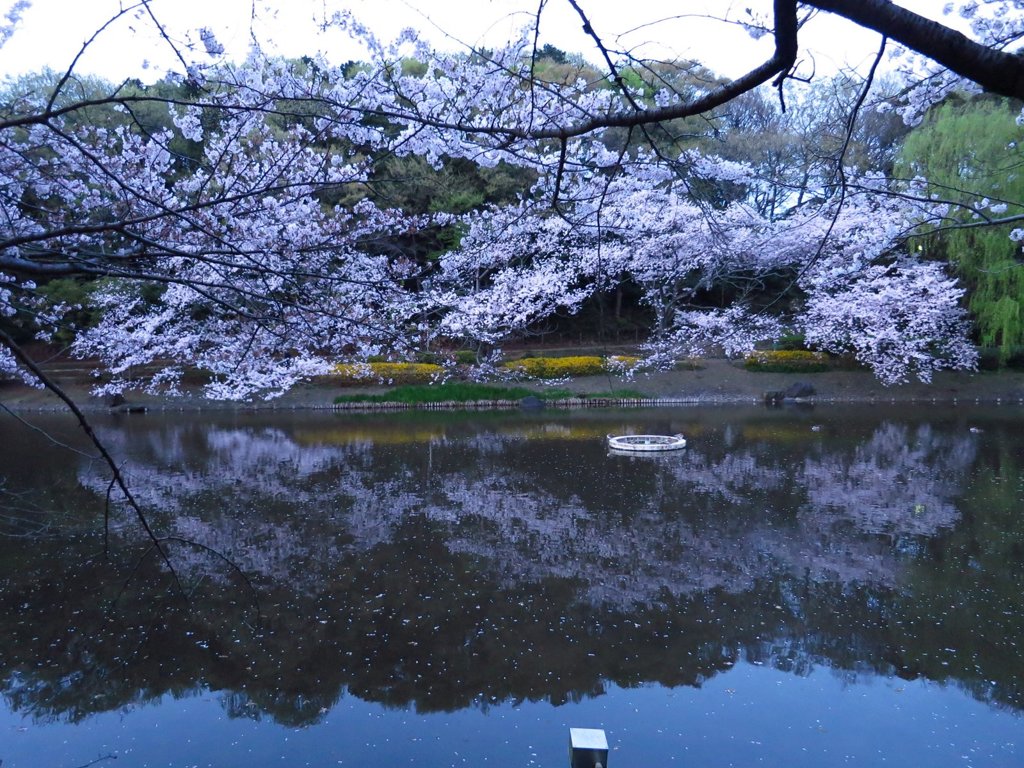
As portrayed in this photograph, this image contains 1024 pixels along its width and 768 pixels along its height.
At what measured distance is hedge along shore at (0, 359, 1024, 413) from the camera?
20844 millimetres

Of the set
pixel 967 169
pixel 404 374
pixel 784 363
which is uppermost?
pixel 967 169

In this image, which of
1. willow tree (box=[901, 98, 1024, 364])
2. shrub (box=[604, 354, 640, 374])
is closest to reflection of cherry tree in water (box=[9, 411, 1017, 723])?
willow tree (box=[901, 98, 1024, 364])

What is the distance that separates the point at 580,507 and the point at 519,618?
3.43 metres

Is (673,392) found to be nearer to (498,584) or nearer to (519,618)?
(498,584)

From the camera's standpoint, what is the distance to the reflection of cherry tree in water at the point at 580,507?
268 inches

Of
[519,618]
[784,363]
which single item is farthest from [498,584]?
[784,363]

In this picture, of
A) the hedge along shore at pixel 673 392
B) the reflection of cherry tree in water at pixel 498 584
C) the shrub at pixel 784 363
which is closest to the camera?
the reflection of cherry tree in water at pixel 498 584

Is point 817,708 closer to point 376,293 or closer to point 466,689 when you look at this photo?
point 466,689

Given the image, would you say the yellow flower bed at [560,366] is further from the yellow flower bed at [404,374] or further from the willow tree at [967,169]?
the willow tree at [967,169]

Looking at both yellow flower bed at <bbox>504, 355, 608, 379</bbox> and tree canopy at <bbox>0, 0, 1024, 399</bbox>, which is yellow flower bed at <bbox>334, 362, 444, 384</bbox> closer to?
tree canopy at <bbox>0, 0, 1024, 399</bbox>

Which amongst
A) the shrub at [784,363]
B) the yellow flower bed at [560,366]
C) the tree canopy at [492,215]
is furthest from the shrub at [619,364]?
the shrub at [784,363]

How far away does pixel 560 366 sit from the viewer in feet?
75.4

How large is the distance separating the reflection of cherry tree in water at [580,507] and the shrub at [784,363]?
9.34 m

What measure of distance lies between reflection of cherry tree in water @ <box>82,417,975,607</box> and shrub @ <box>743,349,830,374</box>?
9340 mm
